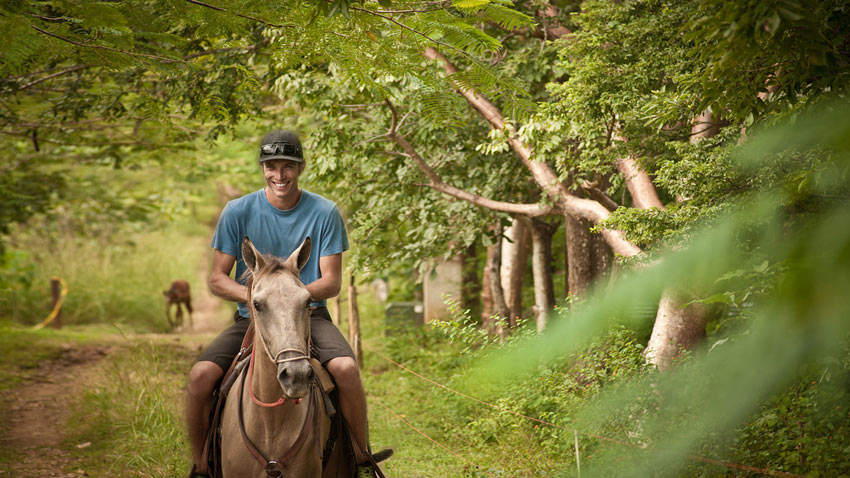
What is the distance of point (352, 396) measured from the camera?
4.36 metres

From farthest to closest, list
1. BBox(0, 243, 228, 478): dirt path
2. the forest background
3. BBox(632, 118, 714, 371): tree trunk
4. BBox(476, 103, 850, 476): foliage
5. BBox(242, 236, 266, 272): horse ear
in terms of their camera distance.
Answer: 1. BBox(0, 243, 228, 478): dirt path
2. BBox(632, 118, 714, 371): tree trunk
3. BBox(242, 236, 266, 272): horse ear
4. the forest background
5. BBox(476, 103, 850, 476): foliage

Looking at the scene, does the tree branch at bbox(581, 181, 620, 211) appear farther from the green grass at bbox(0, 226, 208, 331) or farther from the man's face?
the green grass at bbox(0, 226, 208, 331)

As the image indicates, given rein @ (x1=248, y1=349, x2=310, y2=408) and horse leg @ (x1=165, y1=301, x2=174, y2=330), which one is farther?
horse leg @ (x1=165, y1=301, x2=174, y2=330)

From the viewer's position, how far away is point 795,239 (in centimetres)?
155

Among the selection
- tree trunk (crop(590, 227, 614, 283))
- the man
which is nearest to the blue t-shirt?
the man

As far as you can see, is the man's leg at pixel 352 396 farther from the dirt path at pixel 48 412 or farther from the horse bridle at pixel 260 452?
the dirt path at pixel 48 412

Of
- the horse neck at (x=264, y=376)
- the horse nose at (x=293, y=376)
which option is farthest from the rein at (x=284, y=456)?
the horse nose at (x=293, y=376)

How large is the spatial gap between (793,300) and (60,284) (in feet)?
61.8

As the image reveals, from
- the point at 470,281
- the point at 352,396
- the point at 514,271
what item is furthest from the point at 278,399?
the point at 470,281

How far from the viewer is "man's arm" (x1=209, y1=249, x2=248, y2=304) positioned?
3.97 meters

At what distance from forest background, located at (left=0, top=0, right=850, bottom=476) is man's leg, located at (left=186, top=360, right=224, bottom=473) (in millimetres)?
1688

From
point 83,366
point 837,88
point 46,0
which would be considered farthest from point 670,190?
point 83,366

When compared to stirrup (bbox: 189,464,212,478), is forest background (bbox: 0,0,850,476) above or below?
above

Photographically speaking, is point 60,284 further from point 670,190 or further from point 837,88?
point 837,88
